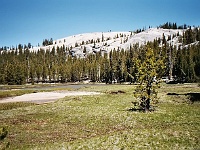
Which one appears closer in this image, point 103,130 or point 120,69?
point 103,130

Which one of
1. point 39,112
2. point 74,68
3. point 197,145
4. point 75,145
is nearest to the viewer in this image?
point 197,145

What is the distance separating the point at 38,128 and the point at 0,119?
10.1 metres

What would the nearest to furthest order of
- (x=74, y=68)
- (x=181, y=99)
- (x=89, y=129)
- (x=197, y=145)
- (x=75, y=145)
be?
(x=197, y=145)
(x=75, y=145)
(x=89, y=129)
(x=181, y=99)
(x=74, y=68)

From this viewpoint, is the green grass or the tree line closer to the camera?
the green grass

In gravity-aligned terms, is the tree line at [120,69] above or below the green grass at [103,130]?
above

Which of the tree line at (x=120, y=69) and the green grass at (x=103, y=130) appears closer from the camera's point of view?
the green grass at (x=103, y=130)

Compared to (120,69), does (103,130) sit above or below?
below

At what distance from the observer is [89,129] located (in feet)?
94.5

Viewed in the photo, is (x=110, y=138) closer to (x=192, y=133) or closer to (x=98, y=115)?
(x=192, y=133)

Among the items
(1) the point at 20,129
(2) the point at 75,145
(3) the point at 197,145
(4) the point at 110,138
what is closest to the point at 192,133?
(3) the point at 197,145

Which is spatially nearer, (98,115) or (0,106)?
(98,115)

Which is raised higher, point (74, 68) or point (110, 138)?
point (74, 68)

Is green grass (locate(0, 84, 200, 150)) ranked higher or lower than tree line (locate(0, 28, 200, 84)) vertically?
lower

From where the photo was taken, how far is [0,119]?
3672 centimetres
